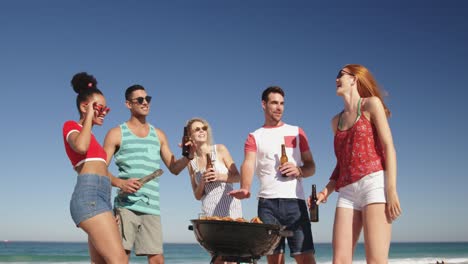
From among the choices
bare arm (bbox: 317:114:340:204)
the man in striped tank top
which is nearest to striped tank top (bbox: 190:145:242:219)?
the man in striped tank top

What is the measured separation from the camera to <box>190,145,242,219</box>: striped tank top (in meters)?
5.35

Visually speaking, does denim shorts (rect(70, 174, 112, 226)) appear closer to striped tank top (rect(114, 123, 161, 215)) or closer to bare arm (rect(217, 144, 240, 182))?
striped tank top (rect(114, 123, 161, 215))

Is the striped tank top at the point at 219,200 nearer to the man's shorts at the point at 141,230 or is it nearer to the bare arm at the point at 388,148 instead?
the man's shorts at the point at 141,230

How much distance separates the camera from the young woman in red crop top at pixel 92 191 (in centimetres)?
362

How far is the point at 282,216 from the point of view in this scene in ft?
15.5

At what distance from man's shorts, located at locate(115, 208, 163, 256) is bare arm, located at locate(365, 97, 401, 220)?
239cm

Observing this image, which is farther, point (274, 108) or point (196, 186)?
point (196, 186)

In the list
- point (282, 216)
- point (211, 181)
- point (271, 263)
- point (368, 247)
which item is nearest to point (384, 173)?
point (368, 247)

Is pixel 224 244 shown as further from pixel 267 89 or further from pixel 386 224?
pixel 267 89

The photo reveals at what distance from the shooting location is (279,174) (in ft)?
15.9

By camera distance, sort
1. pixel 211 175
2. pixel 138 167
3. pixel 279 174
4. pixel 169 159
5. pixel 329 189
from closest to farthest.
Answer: pixel 329 189 < pixel 279 174 < pixel 138 167 < pixel 211 175 < pixel 169 159

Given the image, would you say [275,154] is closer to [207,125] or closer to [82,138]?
[207,125]

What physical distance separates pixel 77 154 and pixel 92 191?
0.33 meters

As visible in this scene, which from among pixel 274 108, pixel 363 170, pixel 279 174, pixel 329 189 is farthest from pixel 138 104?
pixel 363 170
